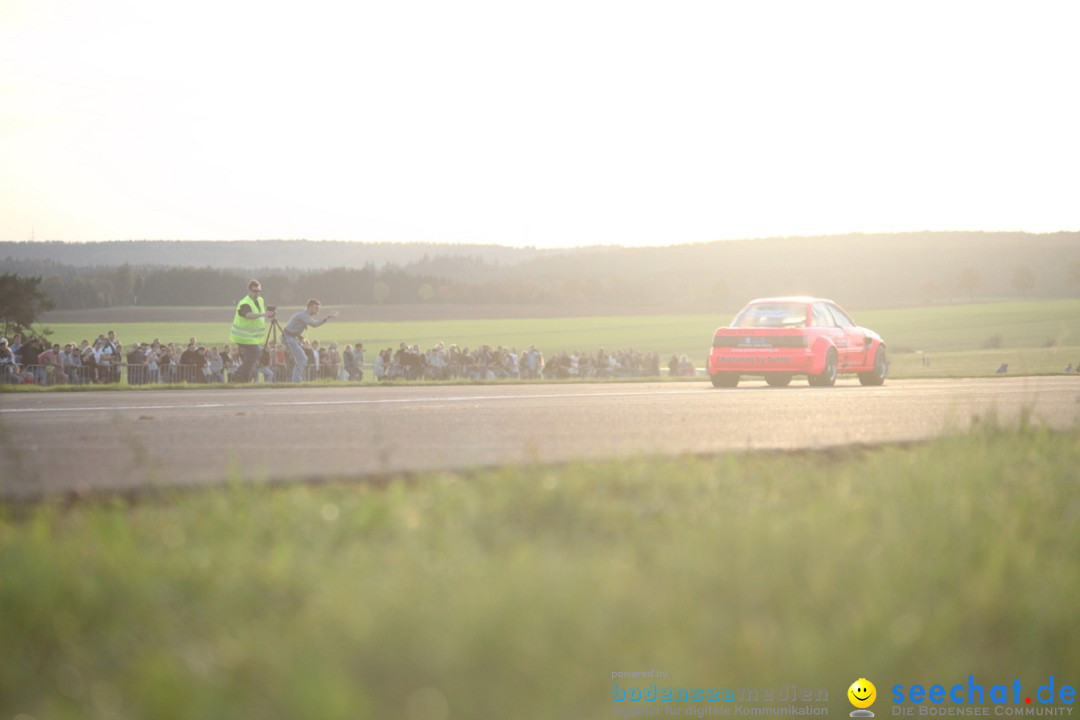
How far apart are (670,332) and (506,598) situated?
91041 mm

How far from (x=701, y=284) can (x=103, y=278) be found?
61618 mm

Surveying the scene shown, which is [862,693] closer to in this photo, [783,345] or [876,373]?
[783,345]

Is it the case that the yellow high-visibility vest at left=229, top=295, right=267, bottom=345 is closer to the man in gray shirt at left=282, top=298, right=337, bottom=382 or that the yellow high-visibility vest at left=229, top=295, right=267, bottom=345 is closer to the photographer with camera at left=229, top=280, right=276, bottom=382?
the photographer with camera at left=229, top=280, right=276, bottom=382

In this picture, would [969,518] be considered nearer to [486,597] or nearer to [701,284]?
[486,597]

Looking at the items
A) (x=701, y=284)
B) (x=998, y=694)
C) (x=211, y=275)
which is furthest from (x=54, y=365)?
(x=701, y=284)

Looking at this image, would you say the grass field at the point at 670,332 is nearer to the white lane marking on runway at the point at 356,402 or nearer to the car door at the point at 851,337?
the car door at the point at 851,337

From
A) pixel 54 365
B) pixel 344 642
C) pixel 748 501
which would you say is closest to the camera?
pixel 344 642

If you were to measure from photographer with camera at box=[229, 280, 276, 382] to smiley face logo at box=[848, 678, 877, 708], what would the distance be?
56.9ft

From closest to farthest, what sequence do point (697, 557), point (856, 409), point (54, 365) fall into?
point (697, 557)
point (856, 409)
point (54, 365)

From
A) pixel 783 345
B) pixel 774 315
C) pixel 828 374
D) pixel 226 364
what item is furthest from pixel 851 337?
A: pixel 226 364

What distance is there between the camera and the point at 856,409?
490 inches

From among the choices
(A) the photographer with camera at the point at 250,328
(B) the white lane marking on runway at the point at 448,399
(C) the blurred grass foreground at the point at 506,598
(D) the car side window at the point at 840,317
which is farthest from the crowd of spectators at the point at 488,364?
(C) the blurred grass foreground at the point at 506,598

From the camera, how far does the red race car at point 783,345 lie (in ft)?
65.2

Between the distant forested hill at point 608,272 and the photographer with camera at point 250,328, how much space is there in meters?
83.0
